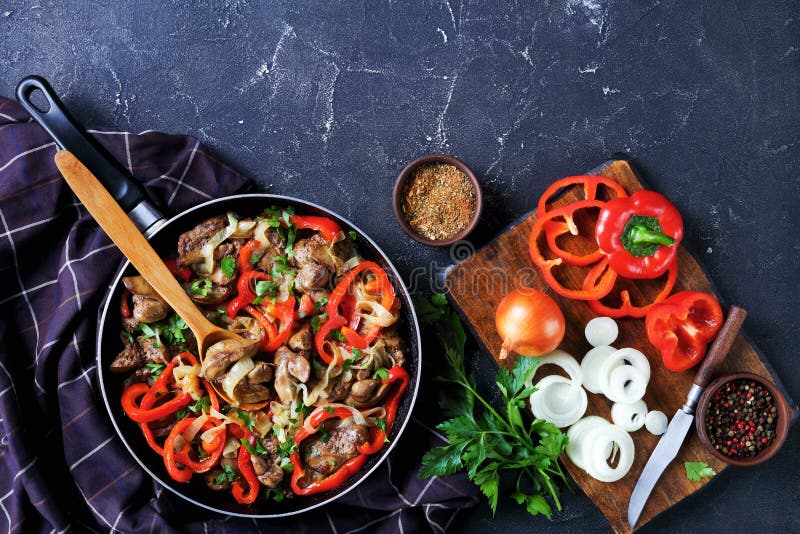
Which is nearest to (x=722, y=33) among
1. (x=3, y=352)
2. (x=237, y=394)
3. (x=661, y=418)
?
(x=661, y=418)

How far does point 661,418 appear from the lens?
355 cm

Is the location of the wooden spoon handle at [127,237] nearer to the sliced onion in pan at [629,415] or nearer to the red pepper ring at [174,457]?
the red pepper ring at [174,457]

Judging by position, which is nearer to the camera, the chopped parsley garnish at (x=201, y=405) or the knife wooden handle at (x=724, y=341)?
the chopped parsley garnish at (x=201, y=405)

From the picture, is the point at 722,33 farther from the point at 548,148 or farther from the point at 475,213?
the point at 475,213

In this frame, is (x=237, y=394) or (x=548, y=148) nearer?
(x=237, y=394)

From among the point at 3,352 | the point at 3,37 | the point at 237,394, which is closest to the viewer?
the point at 237,394

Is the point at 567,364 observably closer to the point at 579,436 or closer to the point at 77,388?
the point at 579,436

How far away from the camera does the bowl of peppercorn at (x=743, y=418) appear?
347 cm

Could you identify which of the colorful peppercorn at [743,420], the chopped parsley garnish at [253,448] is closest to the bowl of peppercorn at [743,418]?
the colorful peppercorn at [743,420]

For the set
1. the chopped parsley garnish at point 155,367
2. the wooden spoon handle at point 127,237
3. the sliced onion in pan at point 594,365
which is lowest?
the sliced onion in pan at point 594,365

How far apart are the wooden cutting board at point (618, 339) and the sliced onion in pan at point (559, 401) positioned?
9 cm

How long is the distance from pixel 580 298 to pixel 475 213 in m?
0.75

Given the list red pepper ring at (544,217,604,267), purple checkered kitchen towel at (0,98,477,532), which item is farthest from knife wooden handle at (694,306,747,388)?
purple checkered kitchen towel at (0,98,477,532)

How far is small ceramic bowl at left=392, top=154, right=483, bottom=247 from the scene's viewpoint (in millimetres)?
3434
